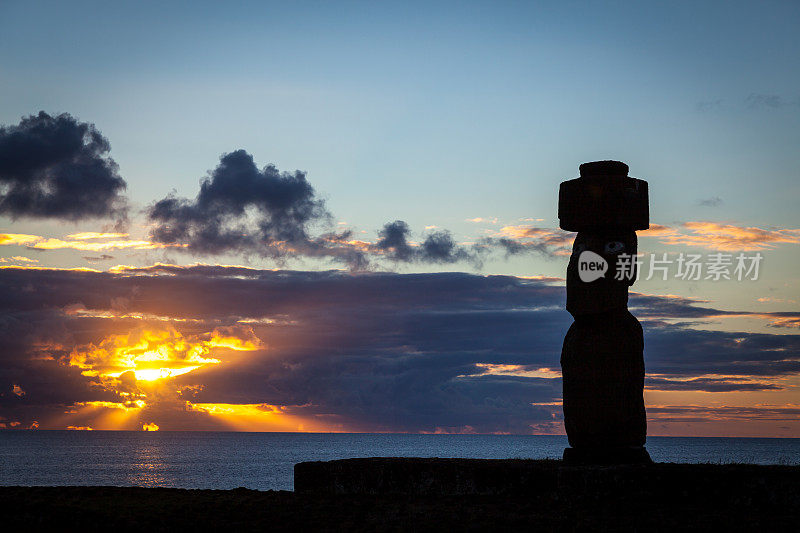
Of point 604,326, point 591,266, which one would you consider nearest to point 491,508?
point 604,326

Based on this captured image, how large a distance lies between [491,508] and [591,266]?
595 cm

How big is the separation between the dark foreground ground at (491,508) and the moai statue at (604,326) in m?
1.49

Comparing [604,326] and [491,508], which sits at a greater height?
[604,326]

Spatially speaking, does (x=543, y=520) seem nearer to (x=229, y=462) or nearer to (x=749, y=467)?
(x=749, y=467)

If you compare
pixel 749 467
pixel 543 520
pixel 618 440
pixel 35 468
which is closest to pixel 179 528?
pixel 543 520

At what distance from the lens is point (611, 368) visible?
1923 cm

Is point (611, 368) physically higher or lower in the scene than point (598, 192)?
lower

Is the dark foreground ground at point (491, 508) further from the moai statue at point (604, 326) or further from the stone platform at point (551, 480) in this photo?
the moai statue at point (604, 326)

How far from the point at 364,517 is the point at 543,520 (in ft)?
10.9

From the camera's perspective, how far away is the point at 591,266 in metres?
19.7

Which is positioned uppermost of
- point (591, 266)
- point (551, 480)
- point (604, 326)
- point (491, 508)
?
point (591, 266)

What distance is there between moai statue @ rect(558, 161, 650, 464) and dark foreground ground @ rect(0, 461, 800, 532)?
1491mm

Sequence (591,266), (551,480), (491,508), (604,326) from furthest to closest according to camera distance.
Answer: (591,266) < (604,326) < (551,480) < (491,508)

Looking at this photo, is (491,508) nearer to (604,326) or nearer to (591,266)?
(604,326)
